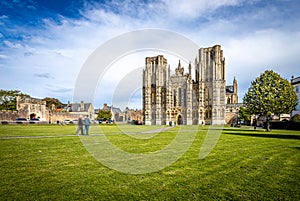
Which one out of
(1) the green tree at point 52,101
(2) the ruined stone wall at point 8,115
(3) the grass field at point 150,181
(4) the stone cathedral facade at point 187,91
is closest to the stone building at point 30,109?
(2) the ruined stone wall at point 8,115

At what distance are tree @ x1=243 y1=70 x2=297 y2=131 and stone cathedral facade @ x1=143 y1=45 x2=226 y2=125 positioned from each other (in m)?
36.7

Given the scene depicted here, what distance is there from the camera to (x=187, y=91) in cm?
7506

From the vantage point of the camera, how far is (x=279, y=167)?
8.10 m

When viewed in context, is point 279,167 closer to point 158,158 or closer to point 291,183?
point 291,183

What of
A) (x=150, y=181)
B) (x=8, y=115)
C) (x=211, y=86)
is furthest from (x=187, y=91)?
(x=150, y=181)

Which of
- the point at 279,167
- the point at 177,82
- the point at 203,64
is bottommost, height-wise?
the point at 279,167

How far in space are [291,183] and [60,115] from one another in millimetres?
70733

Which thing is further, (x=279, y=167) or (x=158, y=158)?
(x=158, y=158)

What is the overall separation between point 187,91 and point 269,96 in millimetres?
44425

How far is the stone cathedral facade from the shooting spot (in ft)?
236

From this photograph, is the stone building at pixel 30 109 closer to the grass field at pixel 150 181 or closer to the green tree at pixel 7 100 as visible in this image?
the green tree at pixel 7 100

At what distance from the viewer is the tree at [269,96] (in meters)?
31.0

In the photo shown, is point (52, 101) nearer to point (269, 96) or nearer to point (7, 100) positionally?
point (7, 100)

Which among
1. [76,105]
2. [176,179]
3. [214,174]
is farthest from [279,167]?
[76,105]
